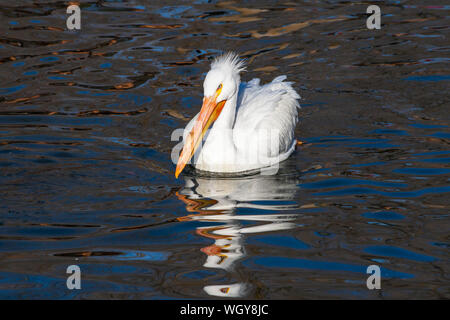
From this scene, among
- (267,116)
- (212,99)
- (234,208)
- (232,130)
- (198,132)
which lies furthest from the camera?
(267,116)

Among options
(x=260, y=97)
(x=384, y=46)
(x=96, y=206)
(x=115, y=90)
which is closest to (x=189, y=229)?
(x=96, y=206)

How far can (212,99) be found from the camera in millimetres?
6816

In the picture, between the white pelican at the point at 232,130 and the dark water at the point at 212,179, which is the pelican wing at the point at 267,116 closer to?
the white pelican at the point at 232,130

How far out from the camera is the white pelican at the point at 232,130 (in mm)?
6781

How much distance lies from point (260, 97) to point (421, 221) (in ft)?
7.93

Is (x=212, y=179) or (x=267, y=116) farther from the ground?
(x=267, y=116)

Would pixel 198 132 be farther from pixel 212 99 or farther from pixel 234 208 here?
pixel 234 208

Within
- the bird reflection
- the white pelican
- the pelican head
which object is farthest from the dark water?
the pelican head

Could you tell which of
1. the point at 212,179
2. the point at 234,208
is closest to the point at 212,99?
the point at 212,179

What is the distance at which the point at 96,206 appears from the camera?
20.0 ft

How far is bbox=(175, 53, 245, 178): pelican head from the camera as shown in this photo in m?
6.64

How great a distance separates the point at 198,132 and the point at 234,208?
870 mm

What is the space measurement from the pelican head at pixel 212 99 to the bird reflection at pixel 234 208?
318 millimetres
